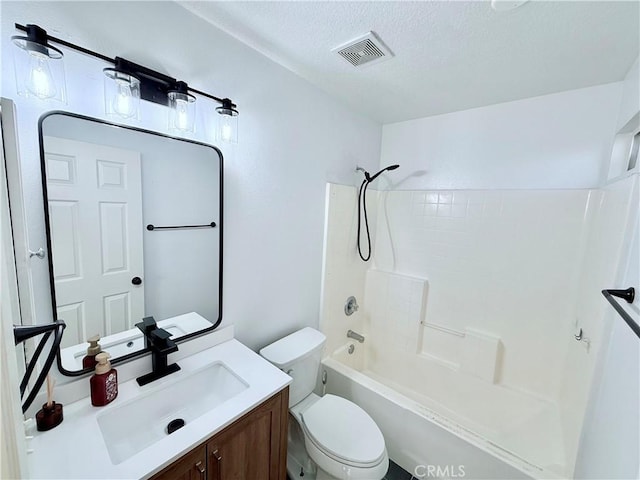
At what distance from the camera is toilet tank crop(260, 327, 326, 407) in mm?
1526

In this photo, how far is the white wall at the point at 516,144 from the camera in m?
1.62

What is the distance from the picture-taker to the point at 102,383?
39.1 inches

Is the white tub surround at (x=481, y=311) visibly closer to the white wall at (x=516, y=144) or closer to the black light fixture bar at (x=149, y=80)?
the white wall at (x=516, y=144)

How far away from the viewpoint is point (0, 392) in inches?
17.0

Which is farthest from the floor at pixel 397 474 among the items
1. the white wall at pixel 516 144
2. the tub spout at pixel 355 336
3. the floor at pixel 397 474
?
the white wall at pixel 516 144

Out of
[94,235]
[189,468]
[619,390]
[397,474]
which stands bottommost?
[397,474]

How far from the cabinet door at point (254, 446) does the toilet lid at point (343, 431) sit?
0.75 ft

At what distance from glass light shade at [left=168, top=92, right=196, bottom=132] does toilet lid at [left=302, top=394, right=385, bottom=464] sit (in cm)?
161

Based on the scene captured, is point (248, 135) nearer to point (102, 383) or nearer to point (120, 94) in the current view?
point (120, 94)

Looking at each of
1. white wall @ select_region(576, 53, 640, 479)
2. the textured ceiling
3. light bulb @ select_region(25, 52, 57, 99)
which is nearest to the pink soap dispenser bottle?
light bulb @ select_region(25, 52, 57, 99)

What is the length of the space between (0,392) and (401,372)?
2478 millimetres

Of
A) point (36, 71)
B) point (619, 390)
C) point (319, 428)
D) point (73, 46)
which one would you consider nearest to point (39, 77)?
point (36, 71)

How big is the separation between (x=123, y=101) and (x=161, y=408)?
4.00 ft

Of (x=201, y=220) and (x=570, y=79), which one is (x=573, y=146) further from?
(x=201, y=220)
